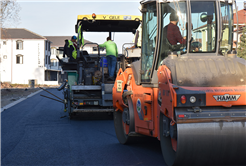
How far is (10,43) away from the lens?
63.3 metres

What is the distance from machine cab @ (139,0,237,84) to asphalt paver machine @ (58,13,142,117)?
5502mm

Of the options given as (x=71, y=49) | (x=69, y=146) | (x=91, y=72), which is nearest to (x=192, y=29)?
(x=69, y=146)

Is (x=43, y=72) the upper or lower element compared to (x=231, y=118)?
upper

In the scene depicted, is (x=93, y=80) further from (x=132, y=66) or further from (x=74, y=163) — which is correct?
(x=74, y=163)

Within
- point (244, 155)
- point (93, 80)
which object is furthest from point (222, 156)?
point (93, 80)

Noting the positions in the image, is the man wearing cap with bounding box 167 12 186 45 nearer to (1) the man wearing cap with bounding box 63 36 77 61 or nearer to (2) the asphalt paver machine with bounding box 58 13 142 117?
(2) the asphalt paver machine with bounding box 58 13 142 117

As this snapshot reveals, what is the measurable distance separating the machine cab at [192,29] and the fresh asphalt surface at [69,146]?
1579mm

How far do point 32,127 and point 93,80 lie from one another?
3003 millimetres

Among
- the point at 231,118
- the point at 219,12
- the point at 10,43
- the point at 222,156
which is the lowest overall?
the point at 222,156

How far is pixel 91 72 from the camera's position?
41.7 feet

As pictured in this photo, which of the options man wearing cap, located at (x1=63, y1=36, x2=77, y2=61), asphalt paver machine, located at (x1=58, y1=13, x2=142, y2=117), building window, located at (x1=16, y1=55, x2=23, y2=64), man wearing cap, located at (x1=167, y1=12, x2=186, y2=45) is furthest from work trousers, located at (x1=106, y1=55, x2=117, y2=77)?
building window, located at (x1=16, y1=55, x2=23, y2=64)

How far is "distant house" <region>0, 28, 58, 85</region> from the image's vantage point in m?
62.4

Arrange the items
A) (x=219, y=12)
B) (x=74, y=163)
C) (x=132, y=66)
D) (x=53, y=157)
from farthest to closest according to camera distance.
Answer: (x=132, y=66) → (x=53, y=157) → (x=74, y=163) → (x=219, y=12)

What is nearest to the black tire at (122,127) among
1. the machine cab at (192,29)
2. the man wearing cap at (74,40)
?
the machine cab at (192,29)
